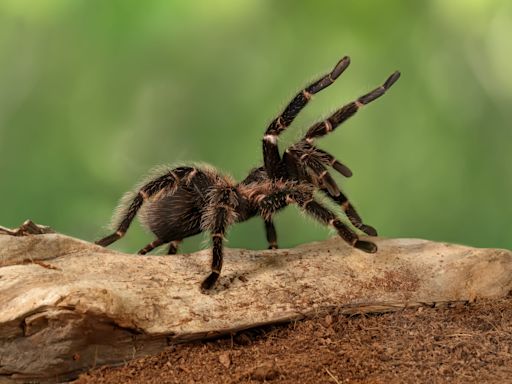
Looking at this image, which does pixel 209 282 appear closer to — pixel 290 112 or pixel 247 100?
pixel 290 112

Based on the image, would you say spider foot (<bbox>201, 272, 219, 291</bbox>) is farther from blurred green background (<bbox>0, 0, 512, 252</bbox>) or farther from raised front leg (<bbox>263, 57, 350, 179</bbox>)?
blurred green background (<bbox>0, 0, 512, 252</bbox>)

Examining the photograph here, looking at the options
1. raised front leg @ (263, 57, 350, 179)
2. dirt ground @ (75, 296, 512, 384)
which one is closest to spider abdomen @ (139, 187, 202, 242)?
raised front leg @ (263, 57, 350, 179)

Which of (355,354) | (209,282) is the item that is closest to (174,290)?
(209,282)

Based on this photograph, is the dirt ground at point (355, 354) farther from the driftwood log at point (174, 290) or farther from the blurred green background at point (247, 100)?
the blurred green background at point (247, 100)

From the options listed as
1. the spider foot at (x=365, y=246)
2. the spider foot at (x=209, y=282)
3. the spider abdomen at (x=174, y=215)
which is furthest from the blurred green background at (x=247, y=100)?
the spider foot at (x=209, y=282)

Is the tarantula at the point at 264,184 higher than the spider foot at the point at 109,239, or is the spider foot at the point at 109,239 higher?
the tarantula at the point at 264,184
